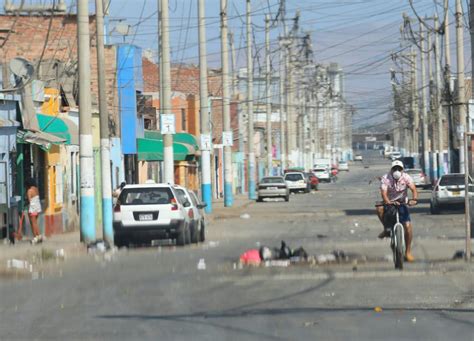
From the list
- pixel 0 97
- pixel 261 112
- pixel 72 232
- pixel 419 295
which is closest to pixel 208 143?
pixel 72 232

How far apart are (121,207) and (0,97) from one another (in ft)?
20.4

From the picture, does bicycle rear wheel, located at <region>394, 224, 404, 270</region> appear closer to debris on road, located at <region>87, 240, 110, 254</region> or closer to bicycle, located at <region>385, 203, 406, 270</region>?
bicycle, located at <region>385, 203, 406, 270</region>

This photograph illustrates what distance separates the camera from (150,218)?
30.2 m

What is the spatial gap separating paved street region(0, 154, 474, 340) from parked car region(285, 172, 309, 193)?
59756mm

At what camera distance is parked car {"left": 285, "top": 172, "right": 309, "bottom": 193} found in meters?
88.3

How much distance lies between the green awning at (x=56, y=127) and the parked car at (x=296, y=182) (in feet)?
151

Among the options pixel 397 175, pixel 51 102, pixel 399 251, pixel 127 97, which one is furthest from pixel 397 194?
pixel 127 97

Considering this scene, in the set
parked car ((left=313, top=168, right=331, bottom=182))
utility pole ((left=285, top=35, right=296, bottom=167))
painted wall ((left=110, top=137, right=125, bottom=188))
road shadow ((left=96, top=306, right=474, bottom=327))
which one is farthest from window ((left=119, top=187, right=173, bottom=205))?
parked car ((left=313, top=168, right=331, bottom=182))

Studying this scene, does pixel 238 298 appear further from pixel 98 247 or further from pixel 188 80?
pixel 188 80

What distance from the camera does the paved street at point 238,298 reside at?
44.0ft

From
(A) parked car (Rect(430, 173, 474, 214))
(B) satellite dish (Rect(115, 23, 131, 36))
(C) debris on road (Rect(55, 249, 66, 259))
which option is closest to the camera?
(C) debris on road (Rect(55, 249, 66, 259))

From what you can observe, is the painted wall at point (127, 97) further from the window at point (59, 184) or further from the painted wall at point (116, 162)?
the window at point (59, 184)

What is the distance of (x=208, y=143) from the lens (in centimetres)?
A: 5369

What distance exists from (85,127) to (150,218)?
3.24 metres
